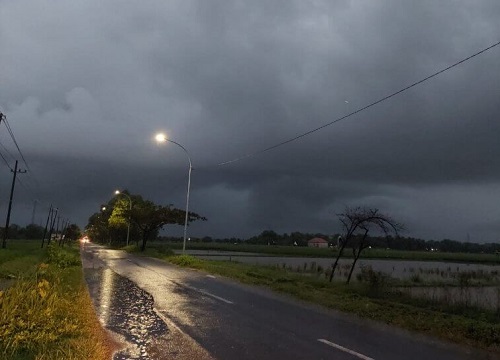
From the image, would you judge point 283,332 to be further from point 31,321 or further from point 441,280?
point 441,280

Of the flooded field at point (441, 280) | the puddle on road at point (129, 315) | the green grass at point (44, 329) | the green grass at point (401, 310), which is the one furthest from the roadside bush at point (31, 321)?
the flooded field at point (441, 280)

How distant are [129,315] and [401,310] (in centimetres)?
825

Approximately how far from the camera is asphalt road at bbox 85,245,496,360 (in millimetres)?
8305

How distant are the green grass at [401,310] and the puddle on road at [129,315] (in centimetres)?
603

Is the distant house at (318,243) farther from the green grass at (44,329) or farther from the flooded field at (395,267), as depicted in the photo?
the green grass at (44,329)

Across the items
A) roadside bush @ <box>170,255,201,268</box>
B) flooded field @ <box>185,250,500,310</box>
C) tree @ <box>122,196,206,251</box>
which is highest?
tree @ <box>122,196,206,251</box>

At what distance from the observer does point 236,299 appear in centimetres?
1532

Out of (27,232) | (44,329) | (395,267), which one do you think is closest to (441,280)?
(395,267)

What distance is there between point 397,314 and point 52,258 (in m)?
22.6

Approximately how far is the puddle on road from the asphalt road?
43cm

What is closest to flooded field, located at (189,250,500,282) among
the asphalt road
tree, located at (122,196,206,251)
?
tree, located at (122,196,206,251)

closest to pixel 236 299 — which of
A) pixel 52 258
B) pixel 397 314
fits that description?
pixel 397 314

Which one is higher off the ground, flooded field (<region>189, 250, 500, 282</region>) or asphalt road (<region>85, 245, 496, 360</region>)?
flooded field (<region>189, 250, 500, 282</region>)

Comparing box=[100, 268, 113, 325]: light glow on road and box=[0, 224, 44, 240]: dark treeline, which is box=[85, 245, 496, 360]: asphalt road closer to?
box=[100, 268, 113, 325]: light glow on road
